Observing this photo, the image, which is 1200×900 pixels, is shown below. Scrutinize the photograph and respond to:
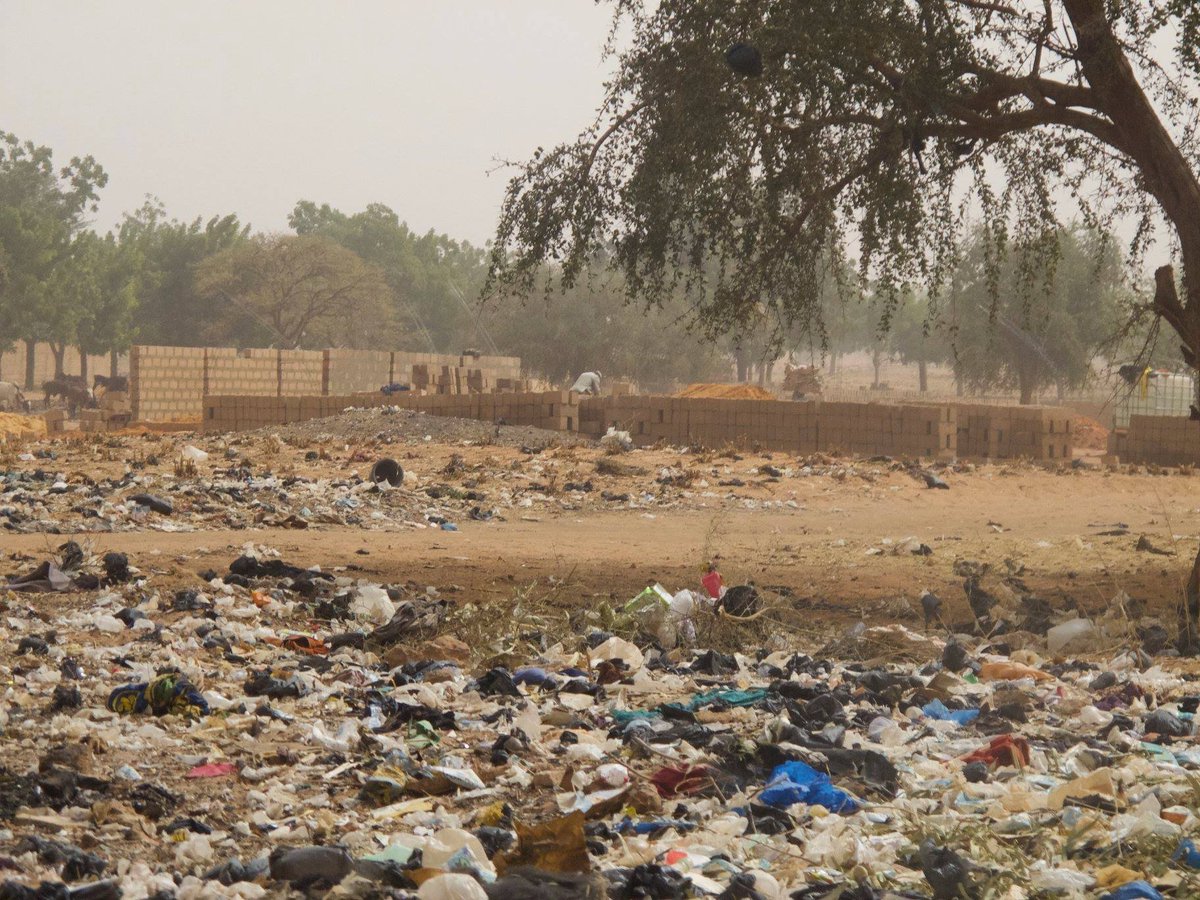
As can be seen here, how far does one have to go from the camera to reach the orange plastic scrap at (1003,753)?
4.68 metres

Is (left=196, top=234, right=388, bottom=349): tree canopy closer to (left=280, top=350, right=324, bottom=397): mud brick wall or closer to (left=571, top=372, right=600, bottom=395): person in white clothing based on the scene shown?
(left=280, top=350, right=324, bottom=397): mud brick wall

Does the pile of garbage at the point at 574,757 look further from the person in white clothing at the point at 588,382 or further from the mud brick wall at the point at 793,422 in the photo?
the person in white clothing at the point at 588,382

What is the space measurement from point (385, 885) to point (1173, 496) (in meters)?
16.2

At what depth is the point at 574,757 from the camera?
489cm

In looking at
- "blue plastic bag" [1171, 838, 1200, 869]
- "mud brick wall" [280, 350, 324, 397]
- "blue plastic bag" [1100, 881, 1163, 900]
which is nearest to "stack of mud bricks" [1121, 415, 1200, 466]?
"mud brick wall" [280, 350, 324, 397]

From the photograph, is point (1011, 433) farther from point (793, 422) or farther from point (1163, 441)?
point (793, 422)

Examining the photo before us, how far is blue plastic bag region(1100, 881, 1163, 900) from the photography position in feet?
10.9

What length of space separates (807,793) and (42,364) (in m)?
65.5

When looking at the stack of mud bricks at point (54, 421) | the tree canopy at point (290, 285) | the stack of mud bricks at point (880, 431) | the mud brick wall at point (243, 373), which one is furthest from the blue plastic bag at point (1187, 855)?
the tree canopy at point (290, 285)

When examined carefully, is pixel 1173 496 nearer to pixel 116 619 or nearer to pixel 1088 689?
pixel 1088 689

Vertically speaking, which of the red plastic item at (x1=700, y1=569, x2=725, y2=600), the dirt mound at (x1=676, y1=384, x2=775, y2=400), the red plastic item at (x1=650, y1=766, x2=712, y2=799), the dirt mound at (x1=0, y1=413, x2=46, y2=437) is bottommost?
the red plastic item at (x1=650, y1=766, x2=712, y2=799)

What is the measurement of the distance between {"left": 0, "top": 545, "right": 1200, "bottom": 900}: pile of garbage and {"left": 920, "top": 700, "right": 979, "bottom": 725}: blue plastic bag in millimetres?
23

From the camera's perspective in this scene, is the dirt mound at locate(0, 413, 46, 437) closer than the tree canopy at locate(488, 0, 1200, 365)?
No

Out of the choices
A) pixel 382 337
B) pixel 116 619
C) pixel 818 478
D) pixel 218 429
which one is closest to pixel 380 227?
pixel 382 337
